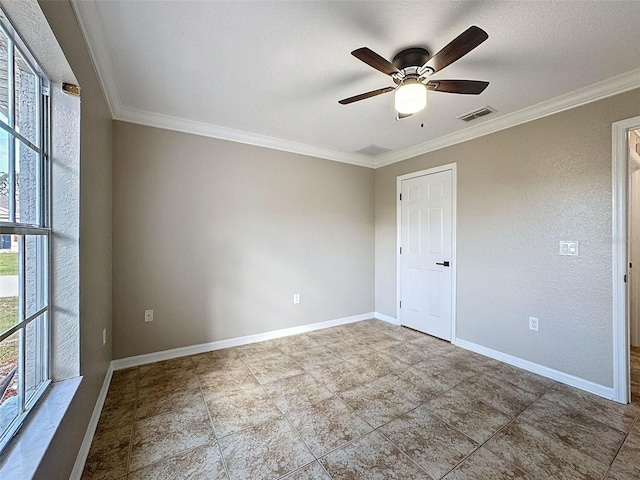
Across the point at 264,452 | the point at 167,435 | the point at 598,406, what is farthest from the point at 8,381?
the point at 598,406

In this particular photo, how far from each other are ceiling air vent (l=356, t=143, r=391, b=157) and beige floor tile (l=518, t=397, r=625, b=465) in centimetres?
304

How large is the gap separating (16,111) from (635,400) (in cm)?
407

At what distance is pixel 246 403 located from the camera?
205cm

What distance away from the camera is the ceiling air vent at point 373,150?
3.67m

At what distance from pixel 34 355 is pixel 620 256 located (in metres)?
3.66

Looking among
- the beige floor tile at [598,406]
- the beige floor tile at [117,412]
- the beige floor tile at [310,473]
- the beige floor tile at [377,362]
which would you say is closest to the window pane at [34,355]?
the beige floor tile at [117,412]

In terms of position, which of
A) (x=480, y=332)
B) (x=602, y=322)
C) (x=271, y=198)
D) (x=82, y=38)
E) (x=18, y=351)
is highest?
(x=82, y=38)

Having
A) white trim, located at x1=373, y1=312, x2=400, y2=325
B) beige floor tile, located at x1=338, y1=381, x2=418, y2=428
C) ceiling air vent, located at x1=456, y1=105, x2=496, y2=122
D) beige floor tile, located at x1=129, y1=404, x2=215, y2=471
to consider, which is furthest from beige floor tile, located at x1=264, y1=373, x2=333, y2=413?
ceiling air vent, located at x1=456, y1=105, x2=496, y2=122

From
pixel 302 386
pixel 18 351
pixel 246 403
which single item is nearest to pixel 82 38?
pixel 18 351

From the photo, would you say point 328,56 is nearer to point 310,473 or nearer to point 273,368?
point 310,473

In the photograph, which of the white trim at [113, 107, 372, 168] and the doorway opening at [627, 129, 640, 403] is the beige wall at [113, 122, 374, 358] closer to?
the white trim at [113, 107, 372, 168]

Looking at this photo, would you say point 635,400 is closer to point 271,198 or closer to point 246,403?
point 246,403

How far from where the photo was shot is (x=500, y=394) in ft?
7.14

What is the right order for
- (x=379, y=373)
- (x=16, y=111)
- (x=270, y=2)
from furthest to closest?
(x=379, y=373) → (x=270, y=2) → (x=16, y=111)
